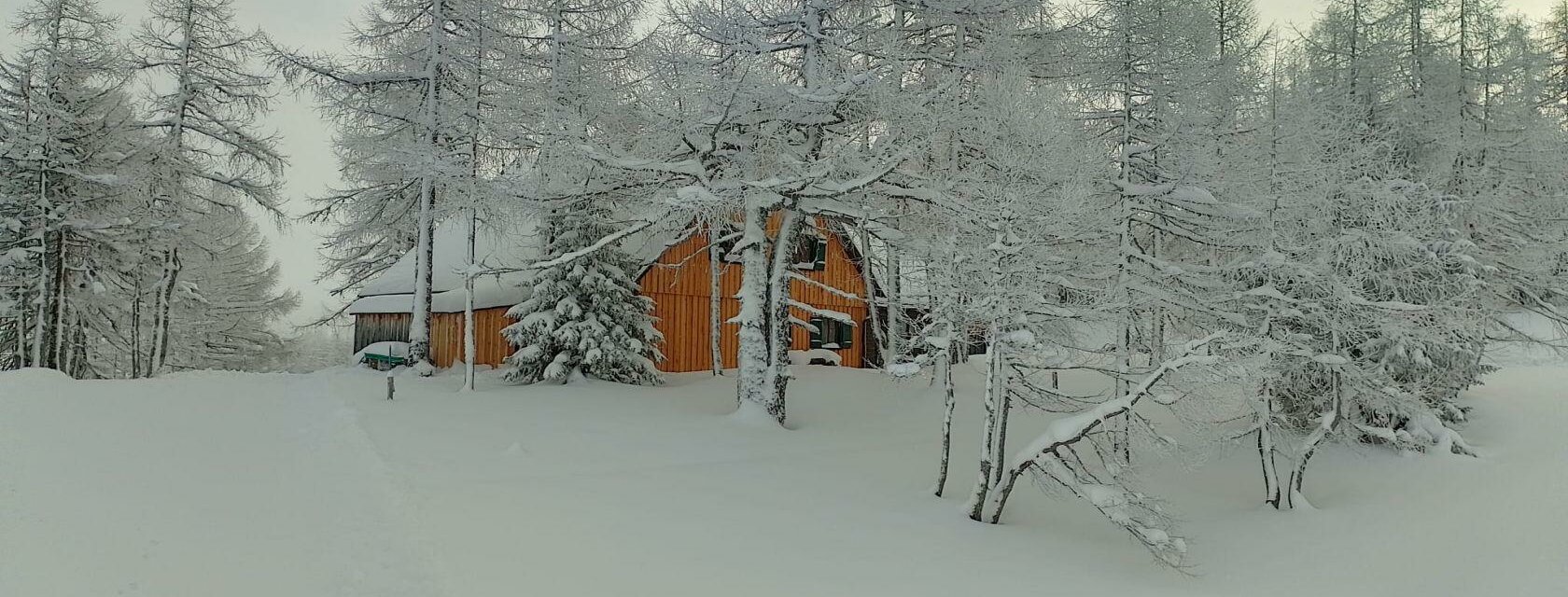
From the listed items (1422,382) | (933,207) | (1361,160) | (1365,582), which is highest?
(1361,160)

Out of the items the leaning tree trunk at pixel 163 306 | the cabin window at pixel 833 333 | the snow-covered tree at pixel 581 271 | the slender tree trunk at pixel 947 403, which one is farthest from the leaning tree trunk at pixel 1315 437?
the leaning tree trunk at pixel 163 306

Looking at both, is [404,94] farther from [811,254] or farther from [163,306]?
[163,306]

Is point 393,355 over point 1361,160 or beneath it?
beneath

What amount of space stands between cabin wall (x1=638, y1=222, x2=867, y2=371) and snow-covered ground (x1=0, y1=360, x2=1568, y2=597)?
6298 mm

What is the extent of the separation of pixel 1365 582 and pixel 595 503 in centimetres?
768

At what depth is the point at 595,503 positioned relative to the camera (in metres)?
8.04

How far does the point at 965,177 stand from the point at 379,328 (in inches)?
758

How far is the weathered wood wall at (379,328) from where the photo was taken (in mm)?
22406

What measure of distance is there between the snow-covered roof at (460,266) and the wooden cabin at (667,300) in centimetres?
4

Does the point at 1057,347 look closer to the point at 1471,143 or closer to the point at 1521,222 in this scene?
the point at 1521,222

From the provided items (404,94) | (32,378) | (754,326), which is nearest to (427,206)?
(404,94)

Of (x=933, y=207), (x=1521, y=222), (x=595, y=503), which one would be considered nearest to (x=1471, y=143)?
(x=1521, y=222)

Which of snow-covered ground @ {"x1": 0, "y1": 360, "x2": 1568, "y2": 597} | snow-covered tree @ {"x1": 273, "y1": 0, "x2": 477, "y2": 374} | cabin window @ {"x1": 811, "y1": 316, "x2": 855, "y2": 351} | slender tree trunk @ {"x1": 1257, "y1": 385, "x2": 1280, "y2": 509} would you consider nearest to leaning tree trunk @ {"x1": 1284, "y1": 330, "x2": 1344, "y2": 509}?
slender tree trunk @ {"x1": 1257, "y1": 385, "x2": 1280, "y2": 509}

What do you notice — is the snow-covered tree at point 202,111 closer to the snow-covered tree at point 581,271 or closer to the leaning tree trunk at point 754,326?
the snow-covered tree at point 581,271
